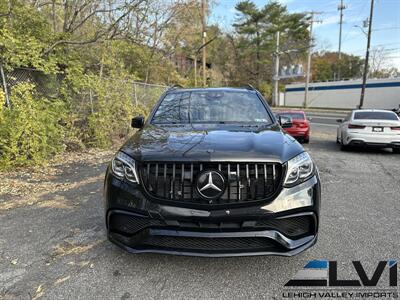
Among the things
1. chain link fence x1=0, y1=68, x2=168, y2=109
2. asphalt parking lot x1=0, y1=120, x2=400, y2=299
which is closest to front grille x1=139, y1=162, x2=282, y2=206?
asphalt parking lot x1=0, y1=120, x2=400, y2=299

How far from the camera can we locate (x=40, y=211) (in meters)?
4.48

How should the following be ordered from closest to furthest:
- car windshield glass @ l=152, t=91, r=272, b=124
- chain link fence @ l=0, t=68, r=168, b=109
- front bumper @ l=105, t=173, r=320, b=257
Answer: front bumper @ l=105, t=173, r=320, b=257 < car windshield glass @ l=152, t=91, r=272, b=124 < chain link fence @ l=0, t=68, r=168, b=109

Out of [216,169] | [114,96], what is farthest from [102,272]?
[114,96]

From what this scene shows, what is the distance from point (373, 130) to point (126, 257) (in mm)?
8895

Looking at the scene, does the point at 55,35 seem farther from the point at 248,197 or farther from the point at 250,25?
the point at 250,25

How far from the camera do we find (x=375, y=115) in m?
10.2

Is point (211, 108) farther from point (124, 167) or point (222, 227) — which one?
point (222, 227)

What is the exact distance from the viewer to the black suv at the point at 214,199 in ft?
8.45

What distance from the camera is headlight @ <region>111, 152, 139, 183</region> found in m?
2.77

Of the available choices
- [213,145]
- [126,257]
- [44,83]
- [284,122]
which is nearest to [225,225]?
[213,145]

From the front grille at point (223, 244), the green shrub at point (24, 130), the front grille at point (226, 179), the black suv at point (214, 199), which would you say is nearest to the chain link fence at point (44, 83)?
the green shrub at point (24, 130)

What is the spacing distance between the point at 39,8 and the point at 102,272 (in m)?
9.57

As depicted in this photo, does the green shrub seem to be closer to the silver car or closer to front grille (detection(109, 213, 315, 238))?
front grille (detection(109, 213, 315, 238))

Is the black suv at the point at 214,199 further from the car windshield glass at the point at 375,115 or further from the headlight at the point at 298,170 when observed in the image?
the car windshield glass at the point at 375,115
